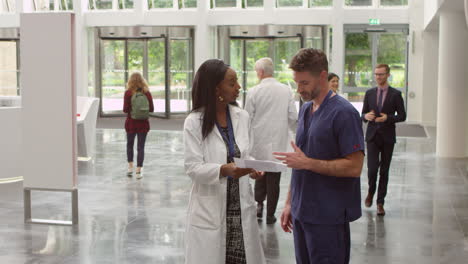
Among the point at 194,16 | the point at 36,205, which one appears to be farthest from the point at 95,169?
the point at 194,16

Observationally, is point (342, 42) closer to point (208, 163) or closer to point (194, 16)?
point (194, 16)

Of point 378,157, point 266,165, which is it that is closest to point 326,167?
point 266,165

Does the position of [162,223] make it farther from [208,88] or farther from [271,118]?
[208,88]

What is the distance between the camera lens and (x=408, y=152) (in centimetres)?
1407

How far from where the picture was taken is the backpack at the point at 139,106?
10.3 meters

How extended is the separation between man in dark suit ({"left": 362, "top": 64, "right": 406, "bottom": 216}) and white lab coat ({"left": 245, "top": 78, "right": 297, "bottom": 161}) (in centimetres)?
98

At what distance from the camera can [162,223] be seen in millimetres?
7473

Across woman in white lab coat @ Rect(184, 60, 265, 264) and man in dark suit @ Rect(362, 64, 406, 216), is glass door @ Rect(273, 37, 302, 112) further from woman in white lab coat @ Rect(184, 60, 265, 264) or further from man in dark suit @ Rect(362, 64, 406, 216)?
woman in white lab coat @ Rect(184, 60, 265, 264)

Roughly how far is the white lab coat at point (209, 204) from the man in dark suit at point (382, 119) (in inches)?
164

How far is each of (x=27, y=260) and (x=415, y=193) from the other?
562 centimetres

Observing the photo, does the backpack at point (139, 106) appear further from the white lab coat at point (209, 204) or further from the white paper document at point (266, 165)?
the white paper document at point (266, 165)

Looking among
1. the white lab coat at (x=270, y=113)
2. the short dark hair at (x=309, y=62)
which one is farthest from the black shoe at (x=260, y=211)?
the short dark hair at (x=309, y=62)

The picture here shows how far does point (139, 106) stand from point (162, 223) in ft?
10.7

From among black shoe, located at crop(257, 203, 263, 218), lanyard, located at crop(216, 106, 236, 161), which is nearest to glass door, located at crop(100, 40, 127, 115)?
black shoe, located at crop(257, 203, 263, 218)
